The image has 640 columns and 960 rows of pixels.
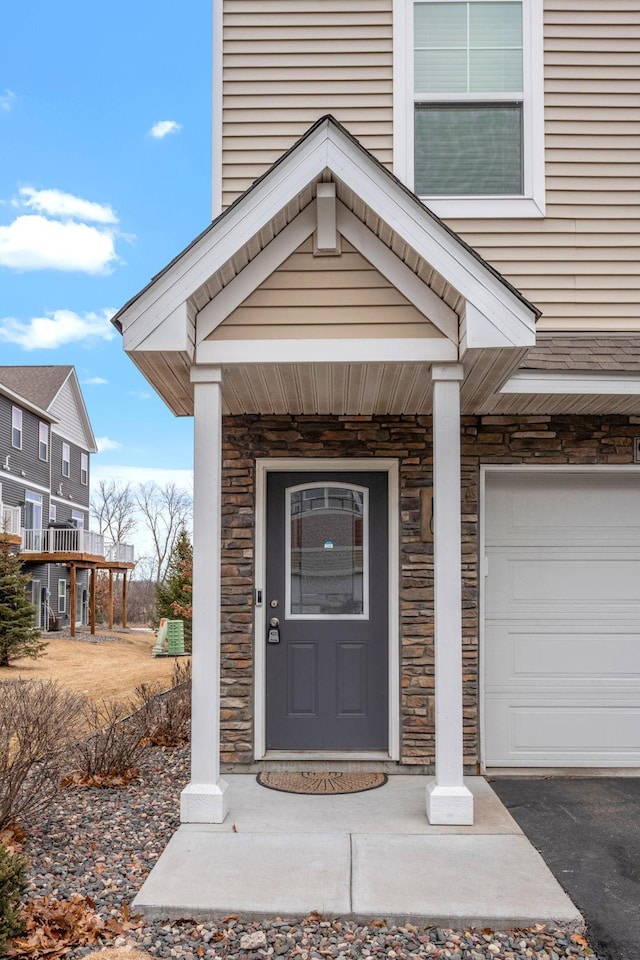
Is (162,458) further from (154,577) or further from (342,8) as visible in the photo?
(342,8)

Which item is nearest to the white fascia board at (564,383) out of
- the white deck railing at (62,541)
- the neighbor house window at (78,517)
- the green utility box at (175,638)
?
the green utility box at (175,638)

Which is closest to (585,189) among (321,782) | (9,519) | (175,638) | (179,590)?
(321,782)

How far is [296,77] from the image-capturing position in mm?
5867

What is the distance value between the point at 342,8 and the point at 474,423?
3239mm

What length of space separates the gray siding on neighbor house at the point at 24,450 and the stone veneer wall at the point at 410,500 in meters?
19.2

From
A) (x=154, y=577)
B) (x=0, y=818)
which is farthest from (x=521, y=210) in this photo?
(x=154, y=577)

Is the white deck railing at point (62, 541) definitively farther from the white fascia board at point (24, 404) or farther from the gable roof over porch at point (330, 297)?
the gable roof over porch at point (330, 297)

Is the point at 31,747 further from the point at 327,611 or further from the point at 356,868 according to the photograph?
the point at 356,868

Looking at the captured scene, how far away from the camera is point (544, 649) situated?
5.66 metres

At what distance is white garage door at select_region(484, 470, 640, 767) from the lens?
559cm

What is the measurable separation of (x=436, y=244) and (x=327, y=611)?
8.72ft

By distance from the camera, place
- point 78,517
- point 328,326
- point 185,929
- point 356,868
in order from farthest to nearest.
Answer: point 78,517
point 328,326
point 356,868
point 185,929

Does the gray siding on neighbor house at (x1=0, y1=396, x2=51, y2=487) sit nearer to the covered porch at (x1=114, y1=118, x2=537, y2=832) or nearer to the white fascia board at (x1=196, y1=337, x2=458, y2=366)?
the covered porch at (x1=114, y1=118, x2=537, y2=832)

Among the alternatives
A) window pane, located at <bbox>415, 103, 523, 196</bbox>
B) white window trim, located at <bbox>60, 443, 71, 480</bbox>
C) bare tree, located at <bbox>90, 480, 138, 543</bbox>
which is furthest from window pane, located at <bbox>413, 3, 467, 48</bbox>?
bare tree, located at <bbox>90, 480, 138, 543</bbox>
